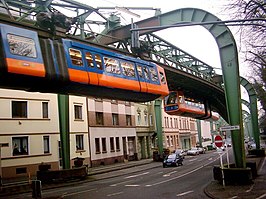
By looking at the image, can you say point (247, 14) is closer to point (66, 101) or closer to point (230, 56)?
point (230, 56)

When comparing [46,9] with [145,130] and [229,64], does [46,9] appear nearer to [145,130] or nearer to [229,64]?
[229,64]

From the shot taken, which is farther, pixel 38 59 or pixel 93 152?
pixel 93 152

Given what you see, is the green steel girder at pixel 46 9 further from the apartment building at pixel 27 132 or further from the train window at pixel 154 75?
the apartment building at pixel 27 132

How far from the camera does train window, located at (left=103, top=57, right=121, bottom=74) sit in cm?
1780

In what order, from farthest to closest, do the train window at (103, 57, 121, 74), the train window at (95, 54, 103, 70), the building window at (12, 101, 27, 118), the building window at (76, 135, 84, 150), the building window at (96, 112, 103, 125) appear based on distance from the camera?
1. the building window at (96, 112, 103, 125)
2. the building window at (76, 135, 84, 150)
3. the building window at (12, 101, 27, 118)
4. the train window at (103, 57, 121, 74)
5. the train window at (95, 54, 103, 70)

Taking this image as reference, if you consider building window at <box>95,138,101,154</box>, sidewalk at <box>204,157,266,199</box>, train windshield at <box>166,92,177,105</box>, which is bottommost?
sidewalk at <box>204,157,266,199</box>

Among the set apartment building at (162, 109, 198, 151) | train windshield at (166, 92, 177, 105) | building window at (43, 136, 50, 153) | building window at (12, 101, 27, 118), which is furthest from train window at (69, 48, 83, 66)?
apartment building at (162, 109, 198, 151)

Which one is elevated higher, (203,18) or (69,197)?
(203,18)

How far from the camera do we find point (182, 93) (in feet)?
138

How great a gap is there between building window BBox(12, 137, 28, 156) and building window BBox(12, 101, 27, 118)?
2252mm

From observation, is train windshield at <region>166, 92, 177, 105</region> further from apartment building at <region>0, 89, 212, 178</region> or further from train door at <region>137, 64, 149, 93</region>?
train door at <region>137, 64, 149, 93</region>

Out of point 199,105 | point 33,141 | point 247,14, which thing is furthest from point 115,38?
point 199,105

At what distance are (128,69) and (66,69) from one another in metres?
4.90

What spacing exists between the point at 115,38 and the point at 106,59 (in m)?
5.01
